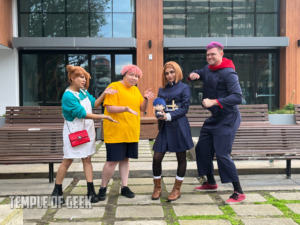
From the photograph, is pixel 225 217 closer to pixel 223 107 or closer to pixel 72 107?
pixel 223 107

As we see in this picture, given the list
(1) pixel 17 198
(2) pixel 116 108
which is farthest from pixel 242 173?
(1) pixel 17 198

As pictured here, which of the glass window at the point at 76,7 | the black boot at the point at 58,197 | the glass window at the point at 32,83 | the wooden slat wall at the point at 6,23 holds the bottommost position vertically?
the black boot at the point at 58,197

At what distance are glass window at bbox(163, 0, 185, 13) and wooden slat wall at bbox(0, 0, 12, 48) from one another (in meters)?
6.86

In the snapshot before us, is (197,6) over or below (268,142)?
over

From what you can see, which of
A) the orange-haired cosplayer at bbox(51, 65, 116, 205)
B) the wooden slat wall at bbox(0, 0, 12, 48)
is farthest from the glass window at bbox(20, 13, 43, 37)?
the orange-haired cosplayer at bbox(51, 65, 116, 205)

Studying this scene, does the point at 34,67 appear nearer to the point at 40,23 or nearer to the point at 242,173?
the point at 40,23

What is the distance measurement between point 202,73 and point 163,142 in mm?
1046

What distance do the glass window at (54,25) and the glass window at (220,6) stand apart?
22.9ft

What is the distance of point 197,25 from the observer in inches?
561

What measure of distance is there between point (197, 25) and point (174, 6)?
1404mm

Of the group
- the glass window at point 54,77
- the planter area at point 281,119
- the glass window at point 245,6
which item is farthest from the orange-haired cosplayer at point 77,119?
the glass window at point 245,6

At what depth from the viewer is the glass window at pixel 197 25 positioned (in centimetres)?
1423

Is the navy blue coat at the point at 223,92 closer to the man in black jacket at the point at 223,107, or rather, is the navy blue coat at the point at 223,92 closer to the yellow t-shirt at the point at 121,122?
the man in black jacket at the point at 223,107

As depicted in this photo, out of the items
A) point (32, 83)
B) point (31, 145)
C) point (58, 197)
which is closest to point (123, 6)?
point (32, 83)
